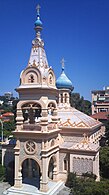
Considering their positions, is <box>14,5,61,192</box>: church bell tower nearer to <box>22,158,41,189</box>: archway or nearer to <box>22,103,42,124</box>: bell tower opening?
<box>22,103,42,124</box>: bell tower opening

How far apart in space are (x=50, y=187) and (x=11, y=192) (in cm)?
339

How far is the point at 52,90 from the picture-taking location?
21.4 m

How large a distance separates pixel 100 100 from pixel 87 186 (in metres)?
66.3

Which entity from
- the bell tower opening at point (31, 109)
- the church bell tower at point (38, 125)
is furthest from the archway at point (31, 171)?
the bell tower opening at point (31, 109)

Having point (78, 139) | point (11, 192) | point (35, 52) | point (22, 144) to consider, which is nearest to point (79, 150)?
point (78, 139)

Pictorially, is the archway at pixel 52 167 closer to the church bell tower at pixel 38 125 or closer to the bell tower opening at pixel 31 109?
the church bell tower at pixel 38 125

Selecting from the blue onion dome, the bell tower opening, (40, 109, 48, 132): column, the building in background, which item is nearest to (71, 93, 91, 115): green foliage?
the building in background

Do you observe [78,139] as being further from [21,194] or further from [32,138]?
[21,194]

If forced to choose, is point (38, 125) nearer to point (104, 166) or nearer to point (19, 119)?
point (19, 119)

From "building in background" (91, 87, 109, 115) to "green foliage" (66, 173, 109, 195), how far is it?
56589 millimetres

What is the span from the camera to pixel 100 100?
82.9m

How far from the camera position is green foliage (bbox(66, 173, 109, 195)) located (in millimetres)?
17078

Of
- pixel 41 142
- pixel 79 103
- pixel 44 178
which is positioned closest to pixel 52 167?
pixel 44 178

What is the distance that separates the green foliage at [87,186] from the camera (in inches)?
672
